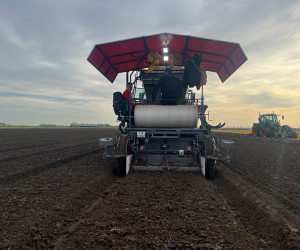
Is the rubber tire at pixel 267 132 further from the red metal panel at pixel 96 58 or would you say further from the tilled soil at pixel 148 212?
the red metal panel at pixel 96 58

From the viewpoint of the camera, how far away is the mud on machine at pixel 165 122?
6.33 m

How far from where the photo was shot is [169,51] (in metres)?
7.17

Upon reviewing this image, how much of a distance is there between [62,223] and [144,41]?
17.5 ft

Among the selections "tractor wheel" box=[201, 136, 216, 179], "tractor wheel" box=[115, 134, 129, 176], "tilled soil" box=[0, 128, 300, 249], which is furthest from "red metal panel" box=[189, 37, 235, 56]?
"tilled soil" box=[0, 128, 300, 249]

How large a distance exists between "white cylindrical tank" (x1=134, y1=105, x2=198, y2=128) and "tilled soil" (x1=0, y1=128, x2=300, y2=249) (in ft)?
5.11

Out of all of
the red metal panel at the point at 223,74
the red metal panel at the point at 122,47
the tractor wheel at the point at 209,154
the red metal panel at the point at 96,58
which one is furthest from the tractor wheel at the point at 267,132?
the red metal panel at the point at 96,58

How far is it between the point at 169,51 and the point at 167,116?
2.31 metres

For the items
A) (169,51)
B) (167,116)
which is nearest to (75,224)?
(167,116)

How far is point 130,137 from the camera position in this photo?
6.70 meters

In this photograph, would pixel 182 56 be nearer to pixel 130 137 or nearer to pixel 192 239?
pixel 130 137

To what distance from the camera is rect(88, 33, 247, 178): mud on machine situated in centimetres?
633

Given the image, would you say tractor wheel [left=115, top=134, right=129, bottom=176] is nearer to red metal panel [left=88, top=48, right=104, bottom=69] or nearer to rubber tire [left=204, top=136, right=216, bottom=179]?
rubber tire [left=204, top=136, right=216, bottom=179]

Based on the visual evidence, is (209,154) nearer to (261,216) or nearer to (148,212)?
(261,216)

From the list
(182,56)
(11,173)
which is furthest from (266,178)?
(11,173)
